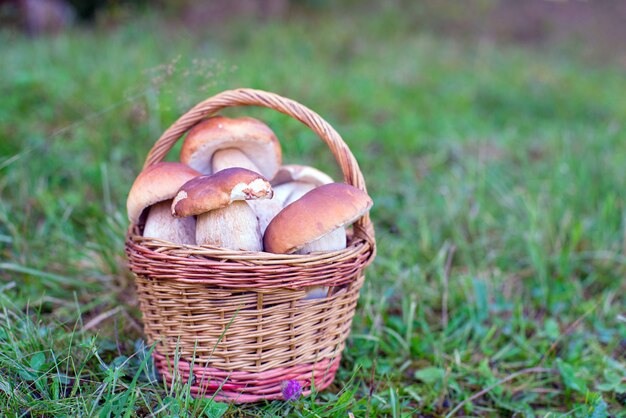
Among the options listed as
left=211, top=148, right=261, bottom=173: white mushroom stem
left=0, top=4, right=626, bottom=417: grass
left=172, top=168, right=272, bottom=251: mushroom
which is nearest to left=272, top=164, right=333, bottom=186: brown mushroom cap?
left=211, top=148, right=261, bottom=173: white mushroom stem

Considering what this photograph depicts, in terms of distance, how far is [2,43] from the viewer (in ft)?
13.7

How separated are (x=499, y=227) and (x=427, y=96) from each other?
2390mm

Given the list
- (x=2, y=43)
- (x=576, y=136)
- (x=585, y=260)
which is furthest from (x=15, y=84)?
(x=576, y=136)

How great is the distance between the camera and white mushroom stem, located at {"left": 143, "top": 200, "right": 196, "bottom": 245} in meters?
1.47

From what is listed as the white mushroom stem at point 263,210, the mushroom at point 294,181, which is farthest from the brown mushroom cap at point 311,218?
the mushroom at point 294,181

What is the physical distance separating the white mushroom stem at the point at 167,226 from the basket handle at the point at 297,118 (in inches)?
8.6

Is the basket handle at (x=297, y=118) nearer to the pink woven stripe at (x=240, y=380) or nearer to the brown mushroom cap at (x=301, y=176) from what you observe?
the brown mushroom cap at (x=301, y=176)

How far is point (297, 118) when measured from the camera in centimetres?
150

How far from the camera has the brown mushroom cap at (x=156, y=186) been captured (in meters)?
1.41

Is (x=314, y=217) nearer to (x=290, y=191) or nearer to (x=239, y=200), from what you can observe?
(x=239, y=200)

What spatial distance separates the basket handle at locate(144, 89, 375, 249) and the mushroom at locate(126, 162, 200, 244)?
177 mm

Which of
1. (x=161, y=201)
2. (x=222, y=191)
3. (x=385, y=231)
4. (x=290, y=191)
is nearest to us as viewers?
(x=222, y=191)

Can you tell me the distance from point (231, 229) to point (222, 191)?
125 millimetres

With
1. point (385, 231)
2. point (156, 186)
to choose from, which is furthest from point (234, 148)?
point (385, 231)
